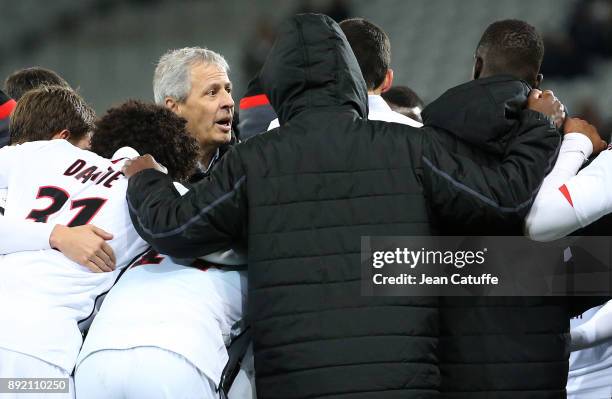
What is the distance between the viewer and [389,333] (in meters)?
2.86

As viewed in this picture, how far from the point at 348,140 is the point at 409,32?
326 inches

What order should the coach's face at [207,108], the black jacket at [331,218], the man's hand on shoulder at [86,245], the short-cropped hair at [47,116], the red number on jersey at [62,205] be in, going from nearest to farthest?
1. the black jacket at [331,218]
2. the man's hand on shoulder at [86,245]
3. the red number on jersey at [62,205]
4. the short-cropped hair at [47,116]
5. the coach's face at [207,108]

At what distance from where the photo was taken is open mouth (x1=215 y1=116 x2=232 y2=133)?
4.55m

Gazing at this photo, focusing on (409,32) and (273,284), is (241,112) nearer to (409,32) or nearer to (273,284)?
(273,284)

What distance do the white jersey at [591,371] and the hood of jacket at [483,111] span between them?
3.85 ft

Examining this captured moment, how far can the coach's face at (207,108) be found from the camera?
4531 mm

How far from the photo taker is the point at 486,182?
2910mm

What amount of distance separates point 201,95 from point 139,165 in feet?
4.37

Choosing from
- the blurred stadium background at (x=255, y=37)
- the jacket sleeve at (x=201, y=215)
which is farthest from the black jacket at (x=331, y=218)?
the blurred stadium background at (x=255, y=37)

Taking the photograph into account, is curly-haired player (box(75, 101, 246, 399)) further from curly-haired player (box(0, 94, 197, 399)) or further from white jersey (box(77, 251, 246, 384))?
curly-haired player (box(0, 94, 197, 399))

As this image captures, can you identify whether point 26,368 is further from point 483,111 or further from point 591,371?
point 591,371

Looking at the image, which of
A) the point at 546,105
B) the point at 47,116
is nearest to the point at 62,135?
the point at 47,116

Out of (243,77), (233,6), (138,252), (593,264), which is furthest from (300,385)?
(233,6)

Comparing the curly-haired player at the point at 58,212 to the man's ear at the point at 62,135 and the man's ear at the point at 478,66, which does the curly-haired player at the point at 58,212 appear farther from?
the man's ear at the point at 478,66
